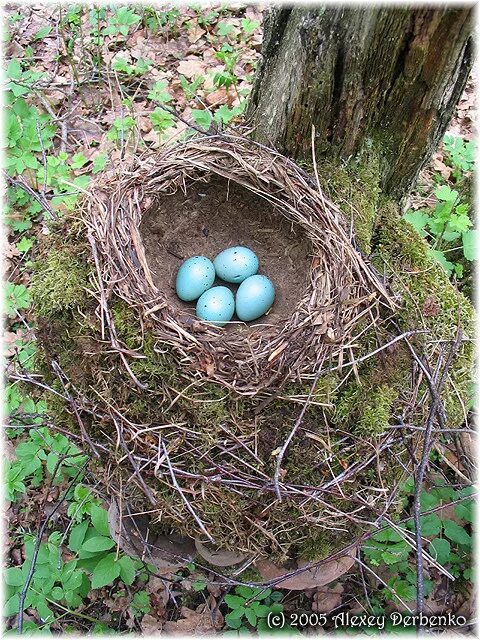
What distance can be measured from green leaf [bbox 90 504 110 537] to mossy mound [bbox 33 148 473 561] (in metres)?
0.59

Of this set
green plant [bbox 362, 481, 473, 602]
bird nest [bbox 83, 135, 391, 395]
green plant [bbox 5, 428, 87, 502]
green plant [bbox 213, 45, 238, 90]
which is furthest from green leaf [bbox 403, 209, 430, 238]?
green plant [bbox 5, 428, 87, 502]

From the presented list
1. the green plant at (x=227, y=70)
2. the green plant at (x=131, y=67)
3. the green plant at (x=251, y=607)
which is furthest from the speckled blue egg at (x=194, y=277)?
the green plant at (x=131, y=67)

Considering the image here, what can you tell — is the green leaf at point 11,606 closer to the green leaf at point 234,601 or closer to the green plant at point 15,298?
the green leaf at point 234,601

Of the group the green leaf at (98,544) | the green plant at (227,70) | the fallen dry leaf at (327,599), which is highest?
the green plant at (227,70)

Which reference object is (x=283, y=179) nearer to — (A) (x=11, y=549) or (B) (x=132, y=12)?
(A) (x=11, y=549)

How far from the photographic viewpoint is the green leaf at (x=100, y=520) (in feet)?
7.59

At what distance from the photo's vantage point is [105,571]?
221cm

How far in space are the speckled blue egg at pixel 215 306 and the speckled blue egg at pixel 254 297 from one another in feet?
0.14

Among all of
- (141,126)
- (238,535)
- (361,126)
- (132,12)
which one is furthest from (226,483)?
(132,12)

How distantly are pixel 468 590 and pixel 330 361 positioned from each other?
1380 millimetres

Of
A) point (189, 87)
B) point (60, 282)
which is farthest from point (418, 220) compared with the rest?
point (60, 282)

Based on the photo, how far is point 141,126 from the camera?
3.69 metres

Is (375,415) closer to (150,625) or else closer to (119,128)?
(150,625)

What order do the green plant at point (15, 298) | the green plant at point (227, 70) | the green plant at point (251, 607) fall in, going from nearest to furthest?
the green plant at point (251, 607), the green plant at point (15, 298), the green plant at point (227, 70)
